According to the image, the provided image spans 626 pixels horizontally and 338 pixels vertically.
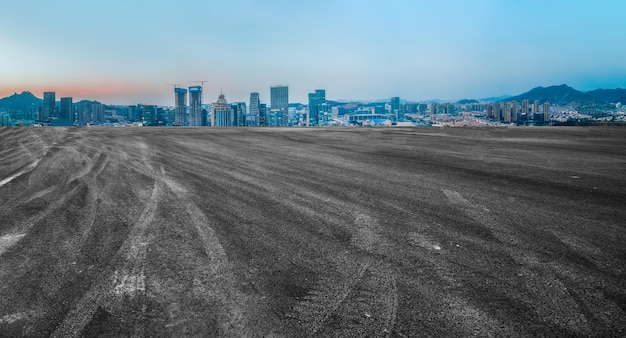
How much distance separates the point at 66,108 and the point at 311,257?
149164mm

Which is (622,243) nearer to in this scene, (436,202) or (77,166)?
(436,202)

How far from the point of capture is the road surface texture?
2783 millimetres

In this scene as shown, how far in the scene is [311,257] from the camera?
3.97 metres

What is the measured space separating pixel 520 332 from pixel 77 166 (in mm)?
11203

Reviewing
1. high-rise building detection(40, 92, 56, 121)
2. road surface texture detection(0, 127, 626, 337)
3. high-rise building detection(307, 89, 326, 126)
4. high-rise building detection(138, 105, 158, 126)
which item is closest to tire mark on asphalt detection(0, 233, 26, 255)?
A: road surface texture detection(0, 127, 626, 337)

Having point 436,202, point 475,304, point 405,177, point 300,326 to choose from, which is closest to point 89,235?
point 300,326

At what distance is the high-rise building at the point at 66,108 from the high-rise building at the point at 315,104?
8158 cm

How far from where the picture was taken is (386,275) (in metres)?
3.54

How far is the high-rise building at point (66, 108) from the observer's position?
407 feet

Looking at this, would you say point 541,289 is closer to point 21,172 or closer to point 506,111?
point 21,172

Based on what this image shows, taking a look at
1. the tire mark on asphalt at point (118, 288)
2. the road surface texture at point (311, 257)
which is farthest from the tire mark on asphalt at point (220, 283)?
the tire mark on asphalt at point (118, 288)

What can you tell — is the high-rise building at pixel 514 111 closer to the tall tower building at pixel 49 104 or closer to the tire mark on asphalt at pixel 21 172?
the tire mark on asphalt at pixel 21 172

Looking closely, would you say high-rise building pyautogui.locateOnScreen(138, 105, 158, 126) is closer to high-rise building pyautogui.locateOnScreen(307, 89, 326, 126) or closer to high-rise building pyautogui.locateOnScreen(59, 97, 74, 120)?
high-rise building pyautogui.locateOnScreen(59, 97, 74, 120)

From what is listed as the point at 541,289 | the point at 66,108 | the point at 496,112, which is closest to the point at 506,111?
the point at 496,112
